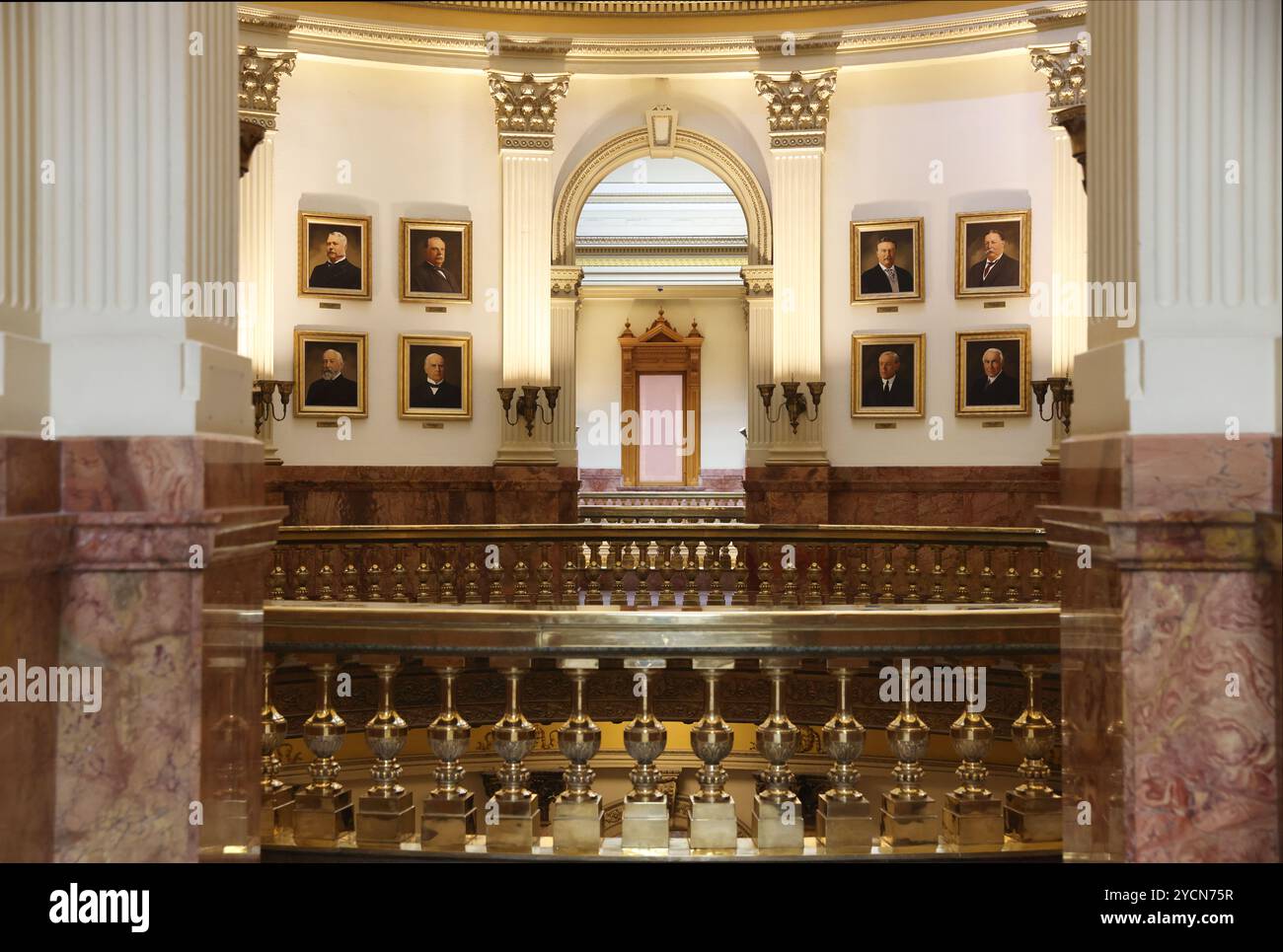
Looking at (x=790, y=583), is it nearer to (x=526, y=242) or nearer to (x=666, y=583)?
(x=666, y=583)

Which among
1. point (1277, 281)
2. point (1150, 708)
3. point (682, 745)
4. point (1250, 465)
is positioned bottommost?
point (682, 745)

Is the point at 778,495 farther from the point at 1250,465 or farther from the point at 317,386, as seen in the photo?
the point at 1250,465

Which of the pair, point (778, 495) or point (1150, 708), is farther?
point (778, 495)

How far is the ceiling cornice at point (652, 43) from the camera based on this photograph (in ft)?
49.7

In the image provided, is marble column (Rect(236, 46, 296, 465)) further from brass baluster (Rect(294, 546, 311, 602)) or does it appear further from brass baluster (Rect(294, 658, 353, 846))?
brass baluster (Rect(294, 658, 353, 846))

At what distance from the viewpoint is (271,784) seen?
176 inches

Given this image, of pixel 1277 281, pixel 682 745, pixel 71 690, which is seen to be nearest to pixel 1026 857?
pixel 1277 281

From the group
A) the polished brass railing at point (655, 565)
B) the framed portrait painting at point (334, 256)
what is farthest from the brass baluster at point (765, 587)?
the framed portrait painting at point (334, 256)

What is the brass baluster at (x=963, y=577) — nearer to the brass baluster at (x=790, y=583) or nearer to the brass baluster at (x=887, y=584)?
the brass baluster at (x=887, y=584)

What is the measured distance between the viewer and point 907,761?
420cm

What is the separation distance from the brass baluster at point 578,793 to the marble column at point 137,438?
38.8 inches

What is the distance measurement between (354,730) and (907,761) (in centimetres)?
651

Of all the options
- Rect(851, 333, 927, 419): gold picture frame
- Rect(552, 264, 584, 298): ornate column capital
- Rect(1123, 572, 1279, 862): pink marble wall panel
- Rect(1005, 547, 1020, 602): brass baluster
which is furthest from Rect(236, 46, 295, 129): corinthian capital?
Rect(1123, 572, 1279, 862): pink marble wall panel

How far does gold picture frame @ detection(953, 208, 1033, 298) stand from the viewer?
51.1 feet
